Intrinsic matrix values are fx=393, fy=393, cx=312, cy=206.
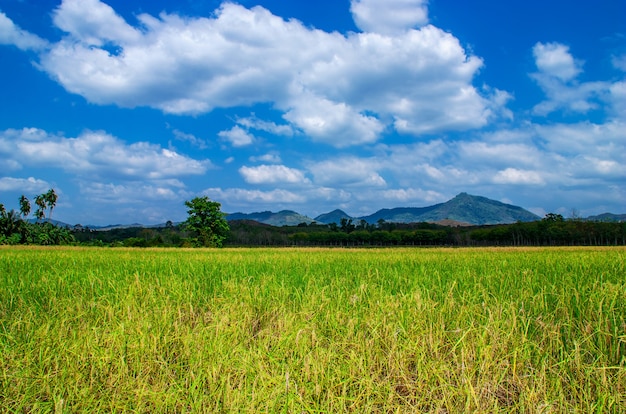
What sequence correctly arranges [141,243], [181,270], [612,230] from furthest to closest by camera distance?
[612,230] < [141,243] < [181,270]

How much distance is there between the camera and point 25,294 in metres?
→ 6.12

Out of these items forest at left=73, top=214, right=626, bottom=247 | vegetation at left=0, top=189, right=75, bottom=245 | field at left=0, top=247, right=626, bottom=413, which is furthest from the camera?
forest at left=73, top=214, right=626, bottom=247

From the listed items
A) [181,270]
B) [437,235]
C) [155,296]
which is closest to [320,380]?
[155,296]

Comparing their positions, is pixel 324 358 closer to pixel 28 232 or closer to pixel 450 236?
pixel 28 232

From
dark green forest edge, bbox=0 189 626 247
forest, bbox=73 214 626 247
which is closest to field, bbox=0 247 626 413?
dark green forest edge, bbox=0 189 626 247

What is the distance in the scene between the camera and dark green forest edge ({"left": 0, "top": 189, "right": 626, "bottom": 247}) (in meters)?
52.9

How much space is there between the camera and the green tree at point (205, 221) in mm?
54688

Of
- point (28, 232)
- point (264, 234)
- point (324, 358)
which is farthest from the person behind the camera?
point (264, 234)

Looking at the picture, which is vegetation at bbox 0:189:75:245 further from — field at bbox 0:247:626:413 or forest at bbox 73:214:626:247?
field at bbox 0:247:626:413

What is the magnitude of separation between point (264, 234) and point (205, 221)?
2717 inches

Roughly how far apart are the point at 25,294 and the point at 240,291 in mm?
3444

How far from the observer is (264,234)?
12419 cm

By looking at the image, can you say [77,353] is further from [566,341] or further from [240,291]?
[566,341]

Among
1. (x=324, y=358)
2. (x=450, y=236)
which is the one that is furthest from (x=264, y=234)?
(x=324, y=358)
